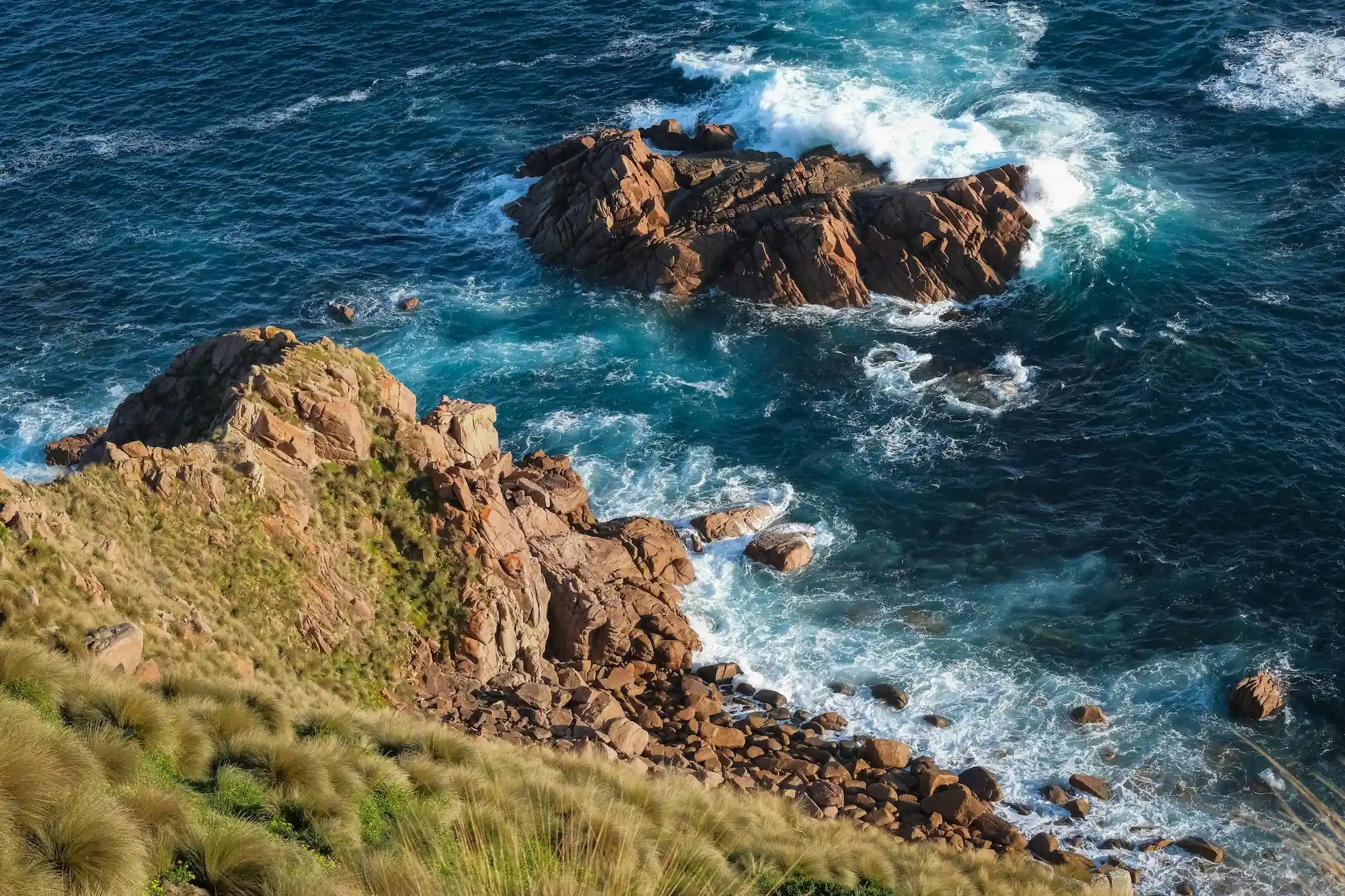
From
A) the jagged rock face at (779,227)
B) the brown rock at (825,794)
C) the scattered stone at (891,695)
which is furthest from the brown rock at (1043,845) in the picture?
the jagged rock face at (779,227)

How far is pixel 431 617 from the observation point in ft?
122

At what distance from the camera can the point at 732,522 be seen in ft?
156

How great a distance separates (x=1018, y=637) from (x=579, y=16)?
6115 cm

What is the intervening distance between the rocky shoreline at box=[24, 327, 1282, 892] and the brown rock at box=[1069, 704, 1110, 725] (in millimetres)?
68

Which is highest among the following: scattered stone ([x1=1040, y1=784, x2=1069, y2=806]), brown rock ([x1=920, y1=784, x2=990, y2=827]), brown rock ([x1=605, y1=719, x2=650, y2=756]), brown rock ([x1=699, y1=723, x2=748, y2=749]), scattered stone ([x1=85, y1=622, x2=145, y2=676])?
scattered stone ([x1=85, y1=622, x2=145, y2=676])

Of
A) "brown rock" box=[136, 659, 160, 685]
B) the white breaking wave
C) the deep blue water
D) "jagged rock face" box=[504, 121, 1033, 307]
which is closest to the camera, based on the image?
"brown rock" box=[136, 659, 160, 685]

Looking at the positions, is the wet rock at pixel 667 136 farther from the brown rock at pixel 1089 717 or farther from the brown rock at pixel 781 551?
the brown rock at pixel 1089 717

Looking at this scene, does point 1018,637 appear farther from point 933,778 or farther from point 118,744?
point 118,744

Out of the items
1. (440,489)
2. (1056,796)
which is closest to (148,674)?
(440,489)

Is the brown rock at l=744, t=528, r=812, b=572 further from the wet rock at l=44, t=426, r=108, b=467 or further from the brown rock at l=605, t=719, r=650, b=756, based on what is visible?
the wet rock at l=44, t=426, r=108, b=467

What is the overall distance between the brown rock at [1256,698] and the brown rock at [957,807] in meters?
9.34

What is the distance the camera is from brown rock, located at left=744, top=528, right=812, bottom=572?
45469 millimetres

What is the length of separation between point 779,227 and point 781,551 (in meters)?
20.2

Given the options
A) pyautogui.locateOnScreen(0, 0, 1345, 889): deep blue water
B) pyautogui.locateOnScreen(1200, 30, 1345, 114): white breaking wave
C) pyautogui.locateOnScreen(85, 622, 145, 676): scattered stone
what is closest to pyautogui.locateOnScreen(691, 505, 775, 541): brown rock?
pyautogui.locateOnScreen(0, 0, 1345, 889): deep blue water
